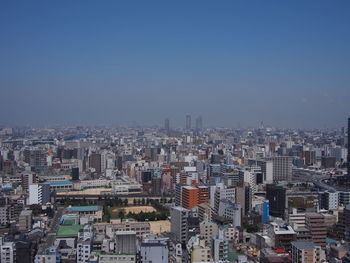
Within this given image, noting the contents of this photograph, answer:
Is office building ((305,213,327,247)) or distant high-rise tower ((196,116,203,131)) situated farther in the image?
distant high-rise tower ((196,116,203,131))

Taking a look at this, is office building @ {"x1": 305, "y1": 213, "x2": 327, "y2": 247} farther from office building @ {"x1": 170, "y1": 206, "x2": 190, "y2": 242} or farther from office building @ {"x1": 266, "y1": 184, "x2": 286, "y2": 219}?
office building @ {"x1": 266, "y1": 184, "x2": 286, "y2": 219}

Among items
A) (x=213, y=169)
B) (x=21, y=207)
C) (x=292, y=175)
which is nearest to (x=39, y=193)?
(x=21, y=207)

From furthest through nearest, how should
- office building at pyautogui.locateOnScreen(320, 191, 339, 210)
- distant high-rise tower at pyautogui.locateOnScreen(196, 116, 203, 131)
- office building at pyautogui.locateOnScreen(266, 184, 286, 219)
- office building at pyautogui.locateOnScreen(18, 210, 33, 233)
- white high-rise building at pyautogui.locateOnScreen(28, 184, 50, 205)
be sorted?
distant high-rise tower at pyautogui.locateOnScreen(196, 116, 203, 131) → white high-rise building at pyautogui.locateOnScreen(28, 184, 50, 205) → office building at pyautogui.locateOnScreen(266, 184, 286, 219) → office building at pyautogui.locateOnScreen(320, 191, 339, 210) → office building at pyautogui.locateOnScreen(18, 210, 33, 233)

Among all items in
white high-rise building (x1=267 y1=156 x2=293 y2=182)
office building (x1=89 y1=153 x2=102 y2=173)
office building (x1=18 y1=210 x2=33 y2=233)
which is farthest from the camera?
office building (x1=89 y1=153 x2=102 y2=173)

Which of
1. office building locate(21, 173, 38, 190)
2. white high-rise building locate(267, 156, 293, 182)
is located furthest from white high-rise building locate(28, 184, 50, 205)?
white high-rise building locate(267, 156, 293, 182)

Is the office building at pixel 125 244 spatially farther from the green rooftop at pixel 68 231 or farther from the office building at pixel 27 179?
the office building at pixel 27 179

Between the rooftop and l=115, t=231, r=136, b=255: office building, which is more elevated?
the rooftop
